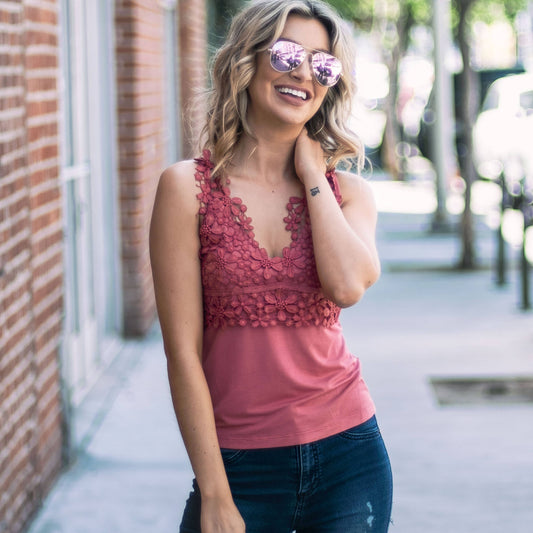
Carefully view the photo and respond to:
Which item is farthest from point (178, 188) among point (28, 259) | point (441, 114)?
point (441, 114)

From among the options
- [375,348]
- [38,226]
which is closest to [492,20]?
[375,348]

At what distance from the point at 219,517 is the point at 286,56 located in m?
1.01

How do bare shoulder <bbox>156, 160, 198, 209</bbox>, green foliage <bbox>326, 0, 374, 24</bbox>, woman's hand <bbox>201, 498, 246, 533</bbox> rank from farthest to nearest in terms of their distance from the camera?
green foliage <bbox>326, 0, 374, 24</bbox> < bare shoulder <bbox>156, 160, 198, 209</bbox> < woman's hand <bbox>201, 498, 246, 533</bbox>

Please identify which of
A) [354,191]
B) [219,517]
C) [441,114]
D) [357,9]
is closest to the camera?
[219,517]

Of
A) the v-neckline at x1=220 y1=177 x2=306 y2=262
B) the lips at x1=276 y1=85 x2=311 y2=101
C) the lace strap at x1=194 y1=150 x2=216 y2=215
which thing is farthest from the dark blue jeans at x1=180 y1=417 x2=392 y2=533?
the lips at x1=276 y1=85 x2=311 y2=101

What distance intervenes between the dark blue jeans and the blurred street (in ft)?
7.75

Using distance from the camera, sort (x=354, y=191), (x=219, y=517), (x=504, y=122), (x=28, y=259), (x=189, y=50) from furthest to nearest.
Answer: (x=504, y=122) → (x=189, y=50) → (x=28, y=259) → (x=354, y=191) → (x=219, y=517)

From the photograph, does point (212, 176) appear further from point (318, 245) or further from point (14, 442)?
point (14, 442)

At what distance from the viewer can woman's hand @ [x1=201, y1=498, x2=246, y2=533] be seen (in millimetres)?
2387

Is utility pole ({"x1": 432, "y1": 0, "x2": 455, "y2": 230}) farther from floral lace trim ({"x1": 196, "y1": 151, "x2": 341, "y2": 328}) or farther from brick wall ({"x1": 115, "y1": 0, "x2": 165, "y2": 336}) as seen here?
floral lace trim ({"x1": 196, "y1": 151, "x2": 341, "y2": 328})

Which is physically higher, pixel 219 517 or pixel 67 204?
pixel 67 204

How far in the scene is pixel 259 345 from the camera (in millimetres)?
2475

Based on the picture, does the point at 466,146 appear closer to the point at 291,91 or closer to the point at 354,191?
the point at 354,191

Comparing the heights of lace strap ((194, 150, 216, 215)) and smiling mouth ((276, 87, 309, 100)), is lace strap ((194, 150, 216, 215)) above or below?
below
